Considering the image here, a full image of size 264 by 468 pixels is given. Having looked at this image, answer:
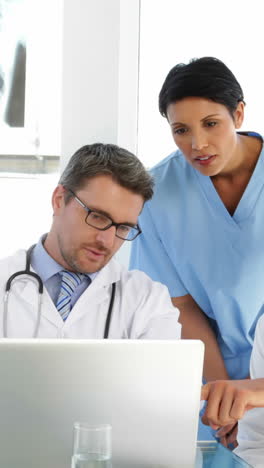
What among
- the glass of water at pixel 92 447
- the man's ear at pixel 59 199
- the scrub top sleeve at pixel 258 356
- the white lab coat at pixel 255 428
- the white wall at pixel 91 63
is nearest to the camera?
the glass of water at pixel 92 447

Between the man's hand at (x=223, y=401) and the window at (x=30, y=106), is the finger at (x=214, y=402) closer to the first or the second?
the man's hand at (x=223, y=401)

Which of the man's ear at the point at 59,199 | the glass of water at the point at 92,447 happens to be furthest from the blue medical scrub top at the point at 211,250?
the glass of water at the point at 92,447

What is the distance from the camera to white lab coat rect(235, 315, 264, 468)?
1.66 metres

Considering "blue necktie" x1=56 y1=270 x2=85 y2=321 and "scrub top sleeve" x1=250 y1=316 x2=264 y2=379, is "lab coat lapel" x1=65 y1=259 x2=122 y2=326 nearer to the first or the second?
"blue necktie" x1=56 y1=270 x2=85 y2=321

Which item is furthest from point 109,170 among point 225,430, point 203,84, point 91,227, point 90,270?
point 225,430

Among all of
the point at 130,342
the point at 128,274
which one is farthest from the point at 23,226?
the point at 130,342

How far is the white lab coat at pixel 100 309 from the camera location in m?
1.82

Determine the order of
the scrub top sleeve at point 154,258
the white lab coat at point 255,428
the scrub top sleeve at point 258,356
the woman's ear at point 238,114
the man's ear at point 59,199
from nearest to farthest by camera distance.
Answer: the white lab coat at point 255,428 → the scrub top sleeve at point 258,356 → the man's ear at point 59,199 → the woman's ear at point 238,114 → the scrub top sleeve at point 154,258

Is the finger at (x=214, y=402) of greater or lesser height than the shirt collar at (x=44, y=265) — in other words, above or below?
below

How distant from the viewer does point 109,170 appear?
6.28ft

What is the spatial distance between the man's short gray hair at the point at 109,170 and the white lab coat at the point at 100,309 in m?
0.21

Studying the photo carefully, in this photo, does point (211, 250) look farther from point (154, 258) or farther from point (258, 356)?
point (258, 356)

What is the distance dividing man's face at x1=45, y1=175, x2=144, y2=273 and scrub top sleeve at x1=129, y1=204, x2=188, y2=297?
302 mm

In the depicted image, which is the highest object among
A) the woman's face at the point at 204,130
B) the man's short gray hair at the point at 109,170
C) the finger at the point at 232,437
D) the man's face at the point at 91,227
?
the woman's face at the point at 204,130
